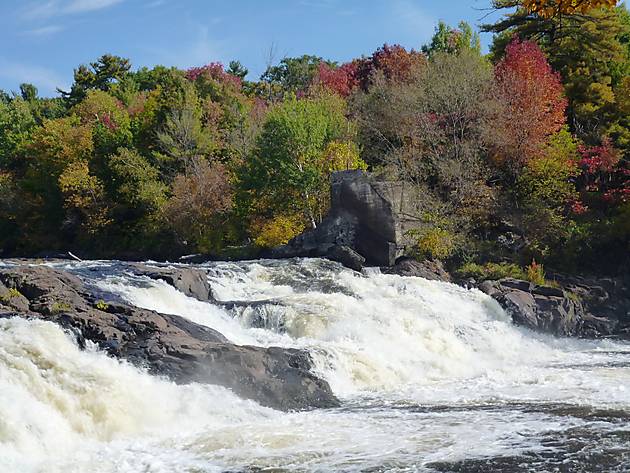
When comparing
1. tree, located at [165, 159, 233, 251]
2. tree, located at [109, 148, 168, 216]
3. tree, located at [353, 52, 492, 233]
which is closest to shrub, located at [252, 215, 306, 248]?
tree, located at [165, 159, 233, 251]

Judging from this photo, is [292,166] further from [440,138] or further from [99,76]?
[99,76]

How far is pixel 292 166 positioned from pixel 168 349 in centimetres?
1922

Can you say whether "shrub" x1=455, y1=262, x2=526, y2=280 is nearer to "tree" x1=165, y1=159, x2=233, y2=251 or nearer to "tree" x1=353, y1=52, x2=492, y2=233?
"tree" x1=353, y1=52, x2=492, y2=233

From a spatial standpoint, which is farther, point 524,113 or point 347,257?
point 524,113

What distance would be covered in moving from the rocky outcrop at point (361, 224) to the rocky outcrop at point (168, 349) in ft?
43.3

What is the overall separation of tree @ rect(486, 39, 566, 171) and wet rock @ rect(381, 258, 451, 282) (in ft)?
25.1

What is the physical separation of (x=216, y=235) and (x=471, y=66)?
14.5m

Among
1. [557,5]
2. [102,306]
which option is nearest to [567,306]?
[102,306]

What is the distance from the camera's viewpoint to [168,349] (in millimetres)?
14367

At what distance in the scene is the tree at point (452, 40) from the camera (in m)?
47.1

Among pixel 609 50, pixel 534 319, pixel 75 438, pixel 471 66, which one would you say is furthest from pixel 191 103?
pixel 75 438

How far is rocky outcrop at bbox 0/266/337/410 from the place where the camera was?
1403cm

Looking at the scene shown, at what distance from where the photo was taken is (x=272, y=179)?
A: 33.2m

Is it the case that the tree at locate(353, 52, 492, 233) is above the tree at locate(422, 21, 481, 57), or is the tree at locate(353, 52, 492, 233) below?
below
